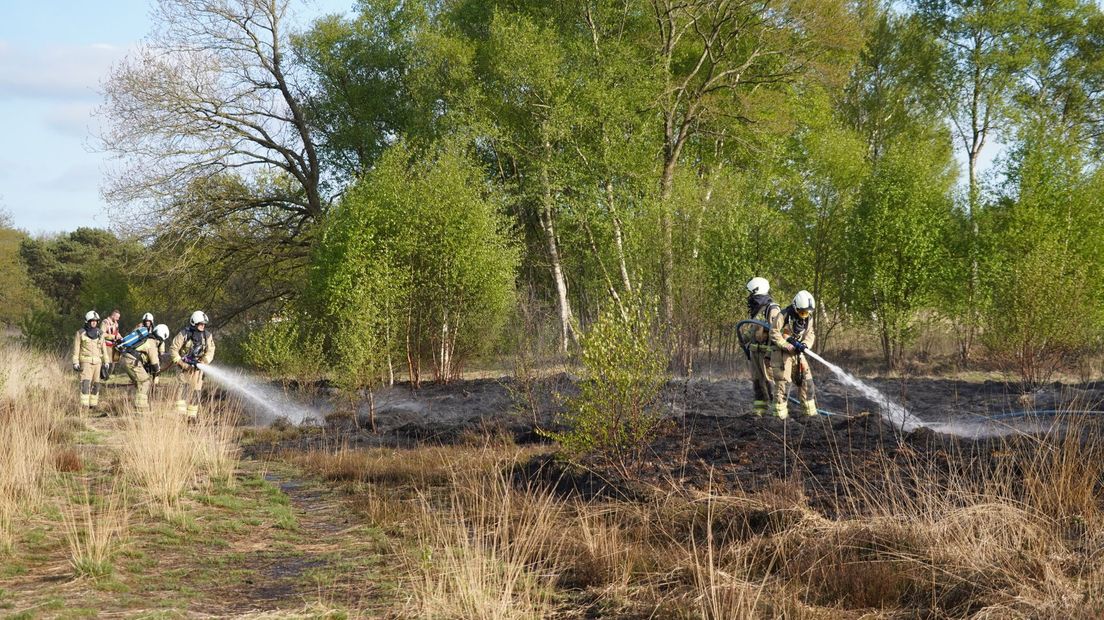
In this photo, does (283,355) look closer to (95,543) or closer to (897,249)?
(95,543)

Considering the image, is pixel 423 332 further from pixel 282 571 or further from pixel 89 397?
pixel 282 571

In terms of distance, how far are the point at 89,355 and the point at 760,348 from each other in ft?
43.8

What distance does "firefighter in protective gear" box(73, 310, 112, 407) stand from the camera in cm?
1900

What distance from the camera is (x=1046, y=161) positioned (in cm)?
2458

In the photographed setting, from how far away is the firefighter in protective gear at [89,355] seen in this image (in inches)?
748

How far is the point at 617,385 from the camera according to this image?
871cm

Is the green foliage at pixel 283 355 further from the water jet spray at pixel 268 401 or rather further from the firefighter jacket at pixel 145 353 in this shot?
the firefighter jacket at pixel 145 353

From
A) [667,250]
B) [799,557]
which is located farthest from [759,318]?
[667,250]

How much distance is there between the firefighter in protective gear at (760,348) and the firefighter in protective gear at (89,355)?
42.6ft

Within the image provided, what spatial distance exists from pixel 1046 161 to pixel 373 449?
19.2m

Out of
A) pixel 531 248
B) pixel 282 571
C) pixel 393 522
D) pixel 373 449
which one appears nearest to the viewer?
pixel 282 571

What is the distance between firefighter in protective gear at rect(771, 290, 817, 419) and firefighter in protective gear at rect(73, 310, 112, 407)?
13.4 metres

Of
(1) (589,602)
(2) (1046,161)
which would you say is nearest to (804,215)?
(2) (1046,161)

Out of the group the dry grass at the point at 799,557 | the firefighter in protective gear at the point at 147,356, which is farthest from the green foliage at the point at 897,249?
the dry grass at the point at 799,557
